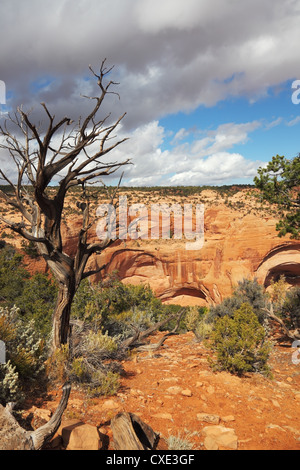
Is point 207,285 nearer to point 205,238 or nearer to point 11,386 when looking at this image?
point 205,238

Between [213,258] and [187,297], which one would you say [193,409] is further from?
[187,297]

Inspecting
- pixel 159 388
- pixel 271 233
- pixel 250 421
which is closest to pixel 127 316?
pixel 159 388

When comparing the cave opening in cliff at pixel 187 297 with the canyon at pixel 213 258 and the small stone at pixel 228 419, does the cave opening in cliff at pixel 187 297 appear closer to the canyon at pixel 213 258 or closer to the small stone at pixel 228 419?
the canyon at pixel 213 258

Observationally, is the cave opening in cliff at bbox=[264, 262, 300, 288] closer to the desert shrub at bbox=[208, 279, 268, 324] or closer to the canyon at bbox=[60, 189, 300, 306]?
the canyon at bbox=[60, 189, 300, 306]

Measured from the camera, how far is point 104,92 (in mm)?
5398

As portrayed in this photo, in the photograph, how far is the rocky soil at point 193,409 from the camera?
11.5 feet

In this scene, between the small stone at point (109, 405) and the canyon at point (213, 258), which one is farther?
the canyon at point (213, 258)

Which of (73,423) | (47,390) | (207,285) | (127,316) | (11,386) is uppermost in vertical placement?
(11,386)

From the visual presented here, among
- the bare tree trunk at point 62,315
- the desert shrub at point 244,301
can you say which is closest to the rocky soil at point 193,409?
the bare tree trunk at point 62,315

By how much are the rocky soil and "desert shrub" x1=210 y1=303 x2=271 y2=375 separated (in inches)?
9.0

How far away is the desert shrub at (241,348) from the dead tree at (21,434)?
13.2ft

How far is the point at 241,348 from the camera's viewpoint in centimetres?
601

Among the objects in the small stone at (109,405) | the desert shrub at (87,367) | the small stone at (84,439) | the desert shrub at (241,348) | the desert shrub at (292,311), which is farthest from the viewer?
the desert shrub at (292,311)
